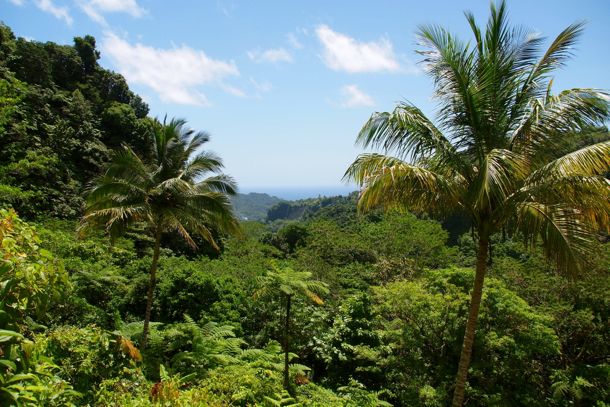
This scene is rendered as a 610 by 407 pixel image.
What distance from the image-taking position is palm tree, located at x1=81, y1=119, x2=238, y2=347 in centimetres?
1000

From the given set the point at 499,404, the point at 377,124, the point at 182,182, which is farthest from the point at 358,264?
the point at 377,124

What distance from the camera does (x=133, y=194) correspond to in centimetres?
1026

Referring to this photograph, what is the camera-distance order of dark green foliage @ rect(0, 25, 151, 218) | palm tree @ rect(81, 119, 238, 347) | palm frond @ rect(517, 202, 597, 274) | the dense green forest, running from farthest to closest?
dark green foliage @ rect(0, 25, 151, 218) → palm tree @ rect(81, 119, 238, 347) → palm frond @ rect(517, 202, 597, 274) → the dense green forest

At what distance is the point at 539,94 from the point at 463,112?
1254 millimetres

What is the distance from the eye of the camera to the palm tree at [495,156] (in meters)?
5.52

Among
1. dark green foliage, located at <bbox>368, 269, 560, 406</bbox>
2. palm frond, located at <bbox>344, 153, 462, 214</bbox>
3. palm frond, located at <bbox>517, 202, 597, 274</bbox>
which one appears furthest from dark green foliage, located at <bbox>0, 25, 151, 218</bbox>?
palm frond, located at <bbox>517, 202, 597, 274</bbox>

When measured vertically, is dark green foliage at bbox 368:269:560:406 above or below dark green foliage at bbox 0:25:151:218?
below

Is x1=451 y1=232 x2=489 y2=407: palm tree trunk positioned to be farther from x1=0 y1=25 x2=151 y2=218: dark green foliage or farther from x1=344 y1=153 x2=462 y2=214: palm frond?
x1=0 y1=25 x2=151 y2=218: dark green foliage

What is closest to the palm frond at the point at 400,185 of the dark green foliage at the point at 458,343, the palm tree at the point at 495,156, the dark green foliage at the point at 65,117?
the palm tree at the point at 495,156

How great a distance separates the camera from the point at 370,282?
22.4 meters

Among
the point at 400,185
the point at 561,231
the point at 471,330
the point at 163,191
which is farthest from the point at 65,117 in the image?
the point at 561,231

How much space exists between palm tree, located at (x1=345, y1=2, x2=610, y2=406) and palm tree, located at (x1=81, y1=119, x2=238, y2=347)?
5737mm

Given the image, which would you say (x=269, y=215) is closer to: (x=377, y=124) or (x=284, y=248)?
(x=284, y=248)

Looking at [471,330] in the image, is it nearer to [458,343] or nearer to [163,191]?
[458,343]
